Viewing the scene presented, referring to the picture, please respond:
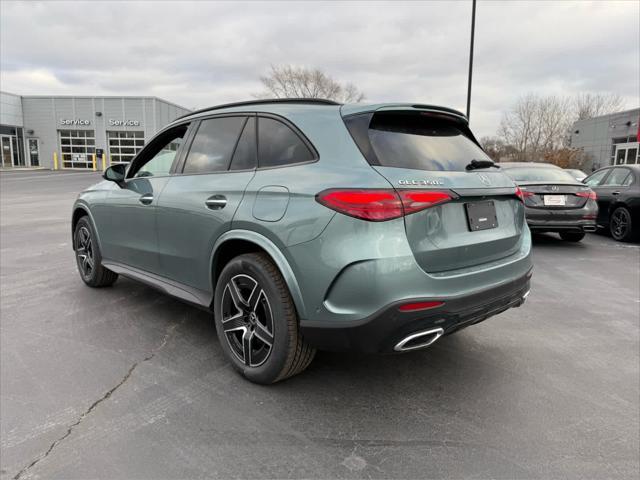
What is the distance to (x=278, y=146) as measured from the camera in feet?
9.75

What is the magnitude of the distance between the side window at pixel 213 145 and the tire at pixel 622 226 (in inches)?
317

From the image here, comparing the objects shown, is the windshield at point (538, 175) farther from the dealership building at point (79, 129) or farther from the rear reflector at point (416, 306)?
the dealership building at point (79, 129)

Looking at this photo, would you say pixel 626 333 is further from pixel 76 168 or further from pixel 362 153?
pixel 76 168

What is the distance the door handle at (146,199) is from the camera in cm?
387

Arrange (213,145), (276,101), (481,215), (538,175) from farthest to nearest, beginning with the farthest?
1. (538,175)
2. (213,145)
3. (276,101)
4. (481,215)

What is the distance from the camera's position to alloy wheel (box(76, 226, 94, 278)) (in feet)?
16.7

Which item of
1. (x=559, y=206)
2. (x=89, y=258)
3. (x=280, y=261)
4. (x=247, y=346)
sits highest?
(x=280, y=261)

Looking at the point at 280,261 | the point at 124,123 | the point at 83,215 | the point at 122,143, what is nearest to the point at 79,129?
the point at 122,143

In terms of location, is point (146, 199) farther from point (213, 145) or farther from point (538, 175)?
point (538, 175)

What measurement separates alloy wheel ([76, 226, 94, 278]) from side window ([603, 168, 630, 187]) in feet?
29.6

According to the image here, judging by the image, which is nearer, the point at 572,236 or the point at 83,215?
the point at 83,215

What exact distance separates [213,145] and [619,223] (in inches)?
328

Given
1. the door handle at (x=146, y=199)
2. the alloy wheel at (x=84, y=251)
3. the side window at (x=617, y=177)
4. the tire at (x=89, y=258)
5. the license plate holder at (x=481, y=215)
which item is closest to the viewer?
the license plate holder at (x=481, y=215)

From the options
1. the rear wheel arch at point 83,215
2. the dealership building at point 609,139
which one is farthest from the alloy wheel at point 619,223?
the dealership building at point 609,139
